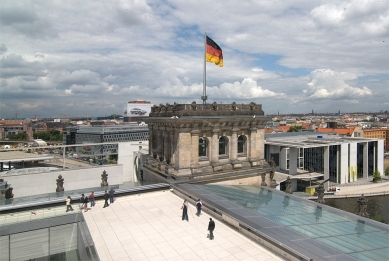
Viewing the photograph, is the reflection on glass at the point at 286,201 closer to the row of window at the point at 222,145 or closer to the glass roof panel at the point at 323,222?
the glass roof panel at the point at 323,222

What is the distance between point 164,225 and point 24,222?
9.06 m

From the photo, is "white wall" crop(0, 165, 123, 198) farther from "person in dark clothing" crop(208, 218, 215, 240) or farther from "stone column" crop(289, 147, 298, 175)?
"stone column" crop(289, 147, 298, 175)

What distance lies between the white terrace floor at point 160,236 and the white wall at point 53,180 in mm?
29289

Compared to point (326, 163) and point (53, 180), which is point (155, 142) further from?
point (326, 163)

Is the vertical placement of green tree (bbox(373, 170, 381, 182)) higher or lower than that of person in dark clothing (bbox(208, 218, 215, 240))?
lower

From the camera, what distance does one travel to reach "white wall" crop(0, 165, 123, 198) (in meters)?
46.3

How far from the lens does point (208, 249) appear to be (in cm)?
1562

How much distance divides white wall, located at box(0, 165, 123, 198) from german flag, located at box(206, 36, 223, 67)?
1137 inches

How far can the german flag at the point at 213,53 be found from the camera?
3450cm

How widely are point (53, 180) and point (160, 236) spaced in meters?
37.4

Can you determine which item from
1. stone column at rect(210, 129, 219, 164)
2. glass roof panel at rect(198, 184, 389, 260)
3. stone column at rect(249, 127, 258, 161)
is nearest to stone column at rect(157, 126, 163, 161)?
stone column at rect(210, 129, 219, 164)

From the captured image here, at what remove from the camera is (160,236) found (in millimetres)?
17500

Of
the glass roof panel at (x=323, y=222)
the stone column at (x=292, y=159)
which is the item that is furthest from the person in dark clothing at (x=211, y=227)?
the stone column at (x=292, y=159)

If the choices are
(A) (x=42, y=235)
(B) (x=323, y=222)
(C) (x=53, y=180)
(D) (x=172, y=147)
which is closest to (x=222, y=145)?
(D) (x=172, y=147)
